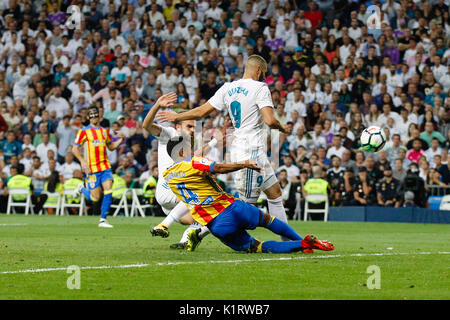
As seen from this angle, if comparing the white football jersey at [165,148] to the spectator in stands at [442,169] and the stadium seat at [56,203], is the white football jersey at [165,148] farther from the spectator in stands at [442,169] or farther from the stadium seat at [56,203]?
the stadium seat at [56,203]

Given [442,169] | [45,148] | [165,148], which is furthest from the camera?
[45,148]

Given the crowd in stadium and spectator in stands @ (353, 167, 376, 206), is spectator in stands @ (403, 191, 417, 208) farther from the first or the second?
spectator in stands @ (353, 167, 376, 206)

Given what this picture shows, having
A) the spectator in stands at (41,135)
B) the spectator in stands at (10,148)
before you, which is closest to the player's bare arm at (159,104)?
the spectator in stands at (41,135)

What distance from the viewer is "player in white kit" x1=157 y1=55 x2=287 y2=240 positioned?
34.1 ft

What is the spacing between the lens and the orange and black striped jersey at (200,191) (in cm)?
974

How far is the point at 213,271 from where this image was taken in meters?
8.20

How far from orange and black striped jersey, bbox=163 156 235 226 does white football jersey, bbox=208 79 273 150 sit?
0.91 metres

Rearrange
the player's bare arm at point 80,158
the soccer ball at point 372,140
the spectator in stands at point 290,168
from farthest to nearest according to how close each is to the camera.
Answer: the spectator in stands at point 290,168, the player's bare arm at point 80,158, the soccer ball at point 372,140

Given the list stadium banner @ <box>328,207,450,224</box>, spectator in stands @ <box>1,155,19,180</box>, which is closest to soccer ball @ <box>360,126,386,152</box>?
stadium banner @ <box>328,207,450,224</box>

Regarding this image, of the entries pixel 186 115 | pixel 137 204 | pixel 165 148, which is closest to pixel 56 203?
pixel 137 204

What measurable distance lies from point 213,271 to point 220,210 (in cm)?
162

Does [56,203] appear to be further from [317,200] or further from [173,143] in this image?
[173,143]
